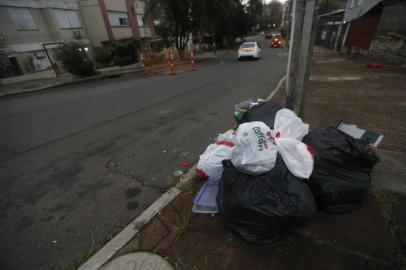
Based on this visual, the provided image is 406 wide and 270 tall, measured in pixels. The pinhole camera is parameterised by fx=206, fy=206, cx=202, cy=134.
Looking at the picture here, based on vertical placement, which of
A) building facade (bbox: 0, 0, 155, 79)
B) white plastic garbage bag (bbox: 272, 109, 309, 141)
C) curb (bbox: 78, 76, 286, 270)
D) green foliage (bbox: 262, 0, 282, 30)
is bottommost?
curb (bbox: 78, 76, 286, 270)

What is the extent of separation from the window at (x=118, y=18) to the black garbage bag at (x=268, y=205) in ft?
75.9

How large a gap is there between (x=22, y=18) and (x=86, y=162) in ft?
59.5

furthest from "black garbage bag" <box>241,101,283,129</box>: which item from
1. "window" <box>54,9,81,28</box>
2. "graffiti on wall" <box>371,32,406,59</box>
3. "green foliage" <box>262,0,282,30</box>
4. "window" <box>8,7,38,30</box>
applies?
"green foliage" <box>262,0,282,30</box>

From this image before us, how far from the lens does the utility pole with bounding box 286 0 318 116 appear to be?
8.39 ft

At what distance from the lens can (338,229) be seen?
1.76 meters

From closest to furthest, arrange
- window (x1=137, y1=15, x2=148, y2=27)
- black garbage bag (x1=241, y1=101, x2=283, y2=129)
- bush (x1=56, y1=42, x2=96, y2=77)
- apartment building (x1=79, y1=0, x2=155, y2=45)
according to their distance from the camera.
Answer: black garbage bag (x1=241, y1=101, x2=283, y2=129) < bush (x1=56, y1=42, x2=96, y2=77) < apartment building (x1=79, y1=0, x2=155, y2=45) < window (x1=137, y1=15, x2=148, y2=27)

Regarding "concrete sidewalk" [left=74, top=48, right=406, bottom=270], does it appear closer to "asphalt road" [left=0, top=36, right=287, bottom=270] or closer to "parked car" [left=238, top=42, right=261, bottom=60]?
A: "asphalt road" [left=0, top=36, right=287, bottom=270]

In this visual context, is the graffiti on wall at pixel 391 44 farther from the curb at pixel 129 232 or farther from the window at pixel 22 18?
the window at pixel 22 18

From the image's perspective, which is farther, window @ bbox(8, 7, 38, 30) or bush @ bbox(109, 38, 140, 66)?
bush @ bbox(109, 38, 140, 66)

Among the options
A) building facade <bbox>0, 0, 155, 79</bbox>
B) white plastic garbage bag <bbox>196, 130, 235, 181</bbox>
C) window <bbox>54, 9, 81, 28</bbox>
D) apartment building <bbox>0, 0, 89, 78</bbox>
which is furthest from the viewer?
window <bbox>54, 9, 81, 28</bbox>

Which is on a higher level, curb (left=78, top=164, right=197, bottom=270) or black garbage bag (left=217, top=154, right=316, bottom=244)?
black garbage bag (left=217, top=154, right=316, bottom=244)

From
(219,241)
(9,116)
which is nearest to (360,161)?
(219,241)

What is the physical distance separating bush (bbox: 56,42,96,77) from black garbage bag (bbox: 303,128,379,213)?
13.0m

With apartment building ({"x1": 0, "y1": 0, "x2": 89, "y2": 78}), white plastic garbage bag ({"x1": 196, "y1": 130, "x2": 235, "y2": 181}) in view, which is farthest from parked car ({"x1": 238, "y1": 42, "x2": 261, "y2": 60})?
white plastic garbage bag ({"x1": 196, "y1": 130, "x2": 235, "y2": 181})
